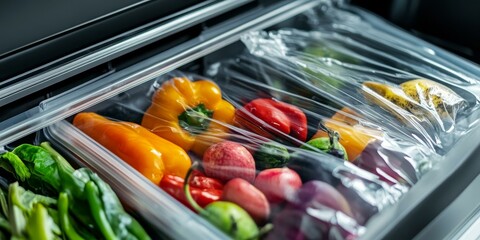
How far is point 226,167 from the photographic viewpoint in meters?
0.97

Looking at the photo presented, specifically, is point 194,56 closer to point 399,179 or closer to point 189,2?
point 189,2

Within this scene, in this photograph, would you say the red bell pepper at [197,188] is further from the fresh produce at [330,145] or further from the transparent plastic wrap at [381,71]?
the transparent plastic wrap at [381,71]

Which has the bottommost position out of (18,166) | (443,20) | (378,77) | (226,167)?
(18,166)

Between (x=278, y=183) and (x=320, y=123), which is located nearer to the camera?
(x=278, y=183)

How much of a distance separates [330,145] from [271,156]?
0.32ft

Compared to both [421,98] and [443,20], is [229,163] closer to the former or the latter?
[421,98]

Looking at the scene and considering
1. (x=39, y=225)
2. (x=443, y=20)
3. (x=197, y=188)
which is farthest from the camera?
(x=443, y=20)

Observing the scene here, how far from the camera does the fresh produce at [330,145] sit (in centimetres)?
100

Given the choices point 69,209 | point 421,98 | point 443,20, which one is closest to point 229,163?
point 69,209

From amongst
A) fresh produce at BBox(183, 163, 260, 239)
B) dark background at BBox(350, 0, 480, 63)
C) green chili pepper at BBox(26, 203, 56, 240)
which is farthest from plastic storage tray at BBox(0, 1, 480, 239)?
dark background at BBox(350, 0, 480, 63)

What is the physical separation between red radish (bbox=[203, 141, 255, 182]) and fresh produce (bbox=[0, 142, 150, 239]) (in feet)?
0.50

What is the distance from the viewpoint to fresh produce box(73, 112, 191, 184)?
991 millimetres

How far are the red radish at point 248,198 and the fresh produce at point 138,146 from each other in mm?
120

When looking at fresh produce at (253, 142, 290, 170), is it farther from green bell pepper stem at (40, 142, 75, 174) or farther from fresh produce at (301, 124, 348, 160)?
green bell pepper stem at (40, 142, 75, 174)
